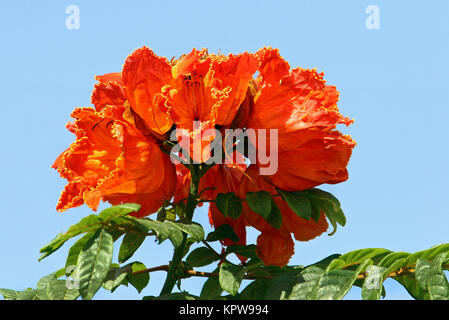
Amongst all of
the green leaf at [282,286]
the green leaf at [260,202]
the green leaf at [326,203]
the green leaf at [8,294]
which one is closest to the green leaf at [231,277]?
the green leaf at [282,286]

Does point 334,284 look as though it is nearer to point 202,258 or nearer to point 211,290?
point 211,290

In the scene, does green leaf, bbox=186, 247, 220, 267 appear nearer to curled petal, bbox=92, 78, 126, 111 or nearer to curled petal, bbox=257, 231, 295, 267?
curled petal, bbox=257, 231, 295, 267

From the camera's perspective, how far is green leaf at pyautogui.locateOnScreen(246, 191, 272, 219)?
229 cm

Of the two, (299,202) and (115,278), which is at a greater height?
(299,202)

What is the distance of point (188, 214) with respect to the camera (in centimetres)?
244

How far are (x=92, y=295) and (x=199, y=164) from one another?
79 centimetres

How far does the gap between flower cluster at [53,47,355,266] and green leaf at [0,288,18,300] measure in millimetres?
397

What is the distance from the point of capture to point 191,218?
244 centimetres

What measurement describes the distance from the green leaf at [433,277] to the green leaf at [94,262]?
0.90 metres

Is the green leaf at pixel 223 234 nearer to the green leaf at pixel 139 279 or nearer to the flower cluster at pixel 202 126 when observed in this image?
the flower cluster at pixel 202 126

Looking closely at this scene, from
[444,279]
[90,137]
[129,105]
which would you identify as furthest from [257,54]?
[444,279]

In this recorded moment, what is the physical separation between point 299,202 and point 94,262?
81cm

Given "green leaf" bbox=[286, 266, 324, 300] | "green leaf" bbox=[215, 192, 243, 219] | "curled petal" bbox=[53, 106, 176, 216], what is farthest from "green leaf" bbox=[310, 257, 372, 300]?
"curled petal" bbox=[53, 106, 176, 216]

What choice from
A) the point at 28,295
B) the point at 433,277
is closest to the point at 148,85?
the point at 28,295
